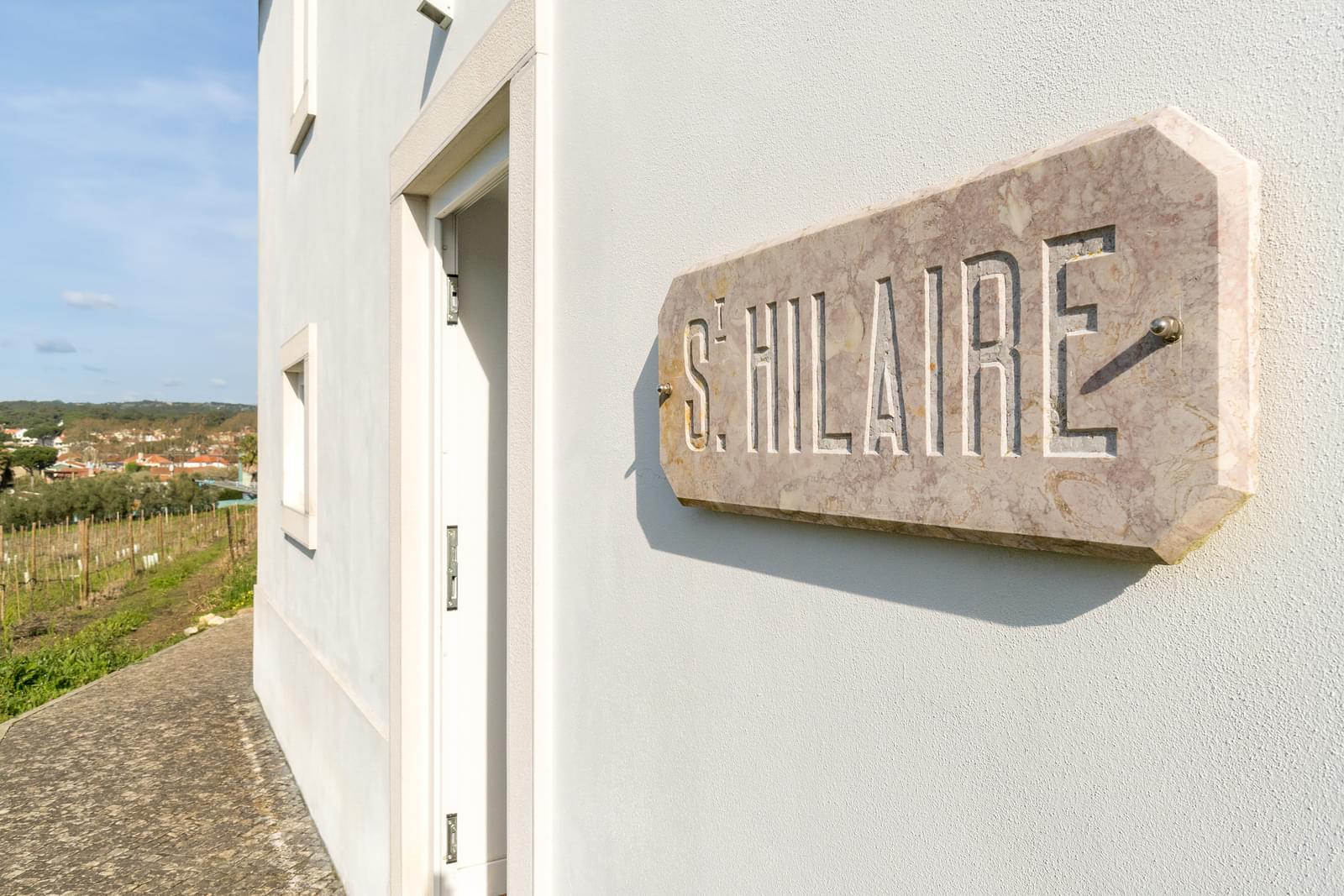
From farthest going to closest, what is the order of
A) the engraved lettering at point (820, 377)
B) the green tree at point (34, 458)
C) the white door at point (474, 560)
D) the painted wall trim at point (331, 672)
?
the green tree at point (34, 458), the painted wall trim at point (331, 672), the white door at point (474, 560), the engraved lettering at point (820, 377)

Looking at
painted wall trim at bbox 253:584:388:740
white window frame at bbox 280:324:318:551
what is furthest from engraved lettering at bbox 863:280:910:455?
white window frame at bbox 280:324:318:551

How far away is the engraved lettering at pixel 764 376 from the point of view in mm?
1091

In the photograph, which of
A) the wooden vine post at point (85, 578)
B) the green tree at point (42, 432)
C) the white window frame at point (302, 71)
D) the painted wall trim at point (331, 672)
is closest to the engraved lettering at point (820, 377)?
the painted wall trim at point (331, 672)

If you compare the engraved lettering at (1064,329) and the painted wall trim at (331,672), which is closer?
the engraved lettering at (1064,329)

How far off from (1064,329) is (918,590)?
1.14 ft

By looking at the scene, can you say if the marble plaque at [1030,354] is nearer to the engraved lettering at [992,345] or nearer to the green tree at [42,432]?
the engraved lettering at [992,345]

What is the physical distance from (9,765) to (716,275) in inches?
277

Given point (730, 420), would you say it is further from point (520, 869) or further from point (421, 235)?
point (421, 235)

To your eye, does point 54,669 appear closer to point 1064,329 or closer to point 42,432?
point 1064,329

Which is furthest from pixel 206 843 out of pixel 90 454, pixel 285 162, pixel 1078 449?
pixel 90 454

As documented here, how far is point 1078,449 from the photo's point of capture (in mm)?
730

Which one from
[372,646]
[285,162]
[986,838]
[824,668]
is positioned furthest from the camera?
[285,162]

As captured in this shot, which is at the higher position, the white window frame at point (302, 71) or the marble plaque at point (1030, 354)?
the white window frame at point (302, 71)

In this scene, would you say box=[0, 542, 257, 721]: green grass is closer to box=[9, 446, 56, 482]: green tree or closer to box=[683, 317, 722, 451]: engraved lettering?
box=[683, 317, 722, 451]: engraved lettering
